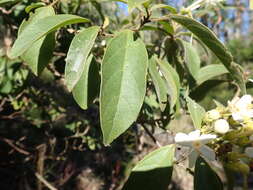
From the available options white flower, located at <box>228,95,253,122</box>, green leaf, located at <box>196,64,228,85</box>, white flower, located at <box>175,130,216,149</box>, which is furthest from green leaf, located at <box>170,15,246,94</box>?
green leaf, located at <box>196,64,228,85</box>

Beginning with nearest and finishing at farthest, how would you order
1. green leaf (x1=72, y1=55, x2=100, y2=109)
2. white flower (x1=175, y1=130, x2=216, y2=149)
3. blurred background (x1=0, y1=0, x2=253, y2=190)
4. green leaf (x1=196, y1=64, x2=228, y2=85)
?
white flower (x1=175, y1=130, x2=216, y2=149)
green leaf (x1=72, y1=55, x2=100, y2=109)
green leaf (x1=196, y1=64, x2=228, y2=85)
blurred background (x1=0, y1=0, x2=253, y2=190)

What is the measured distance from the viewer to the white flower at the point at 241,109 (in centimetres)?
74

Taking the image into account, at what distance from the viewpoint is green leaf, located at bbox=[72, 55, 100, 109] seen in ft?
2.64

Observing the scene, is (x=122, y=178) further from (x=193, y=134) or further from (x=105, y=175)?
(x=193, y=134)

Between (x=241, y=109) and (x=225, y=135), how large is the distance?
2.8 inches

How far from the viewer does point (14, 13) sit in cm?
133

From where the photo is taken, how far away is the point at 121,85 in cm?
65

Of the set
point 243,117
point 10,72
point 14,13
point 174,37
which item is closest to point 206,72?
point 174,37

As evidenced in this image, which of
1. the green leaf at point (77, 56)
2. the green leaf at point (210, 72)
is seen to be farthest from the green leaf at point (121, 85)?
Answer: the green leaf at point (210, 72)

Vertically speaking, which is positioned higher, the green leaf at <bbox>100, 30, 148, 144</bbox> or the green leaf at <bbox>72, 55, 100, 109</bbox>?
the green leaf at <bbox>100, 30, 148, 144</bbox>

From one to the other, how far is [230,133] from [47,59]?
0.48m

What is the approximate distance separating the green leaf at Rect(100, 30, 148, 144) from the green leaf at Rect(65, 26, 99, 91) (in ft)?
0.15

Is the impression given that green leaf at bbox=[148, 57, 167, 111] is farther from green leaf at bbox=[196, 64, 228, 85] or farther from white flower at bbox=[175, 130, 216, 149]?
green leaf at bbox=[196, 64, 228, 85]

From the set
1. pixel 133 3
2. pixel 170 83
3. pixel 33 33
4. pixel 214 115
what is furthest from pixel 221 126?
pixel 33 33
